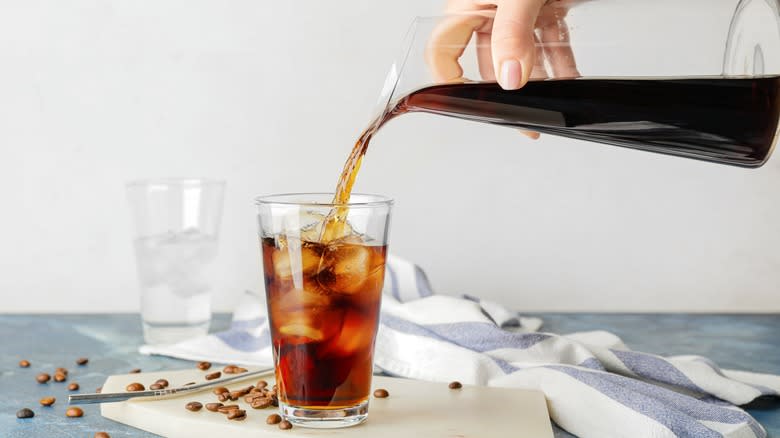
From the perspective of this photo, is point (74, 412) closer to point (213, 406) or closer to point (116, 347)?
point (213, 406)

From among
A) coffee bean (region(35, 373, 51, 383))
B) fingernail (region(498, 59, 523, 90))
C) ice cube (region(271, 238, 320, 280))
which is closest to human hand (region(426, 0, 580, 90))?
fingernail (region(498, 59, 523, 90))

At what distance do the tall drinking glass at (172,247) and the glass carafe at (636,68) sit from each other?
28.0 inches

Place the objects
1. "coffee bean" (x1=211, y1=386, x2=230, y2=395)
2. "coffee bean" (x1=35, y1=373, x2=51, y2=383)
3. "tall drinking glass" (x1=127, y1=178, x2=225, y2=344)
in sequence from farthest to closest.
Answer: "tall drinking glass" (x1=127, y1=178, x2=225, y2=344) < "coffee bean" (x1=35, y1=373, x2=51, y2=383) < "coffee bean" (x1=211, y1=386, x2=230, y2=395)

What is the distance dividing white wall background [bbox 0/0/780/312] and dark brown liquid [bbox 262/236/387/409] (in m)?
0.85

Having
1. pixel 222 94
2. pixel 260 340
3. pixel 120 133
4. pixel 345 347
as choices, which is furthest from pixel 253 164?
pixel 345 347

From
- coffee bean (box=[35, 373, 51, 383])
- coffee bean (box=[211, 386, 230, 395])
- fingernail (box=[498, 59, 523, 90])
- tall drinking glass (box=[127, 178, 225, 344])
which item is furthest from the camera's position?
tall drinking glass (box=[127, 178, 225, 344])

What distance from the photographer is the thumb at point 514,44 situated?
3.70 feet

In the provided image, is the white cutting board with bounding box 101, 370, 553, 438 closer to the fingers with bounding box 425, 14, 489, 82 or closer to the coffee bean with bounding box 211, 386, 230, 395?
the coffee bean with bounding box 211, 386, 230, 395

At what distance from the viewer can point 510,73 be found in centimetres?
113

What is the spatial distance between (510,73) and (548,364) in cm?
52

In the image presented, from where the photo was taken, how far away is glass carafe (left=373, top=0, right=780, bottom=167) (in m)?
1.17

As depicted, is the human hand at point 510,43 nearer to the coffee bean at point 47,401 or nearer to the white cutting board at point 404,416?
the white cutting board at point 404,416

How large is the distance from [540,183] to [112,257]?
989 millimetres

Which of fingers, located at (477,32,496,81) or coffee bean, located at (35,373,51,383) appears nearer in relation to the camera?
fingers, located at (477,32,496,81)
